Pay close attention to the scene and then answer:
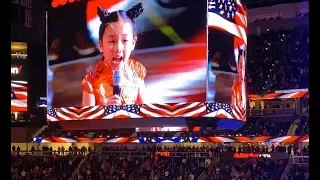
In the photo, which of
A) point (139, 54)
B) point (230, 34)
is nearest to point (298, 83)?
point (230, 34)

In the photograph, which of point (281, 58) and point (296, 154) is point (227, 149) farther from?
point (281, 58)

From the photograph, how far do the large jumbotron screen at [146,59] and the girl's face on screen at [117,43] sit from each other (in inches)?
1.1

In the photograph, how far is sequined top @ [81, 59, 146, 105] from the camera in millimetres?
15727

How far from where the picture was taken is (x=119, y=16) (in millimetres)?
15875

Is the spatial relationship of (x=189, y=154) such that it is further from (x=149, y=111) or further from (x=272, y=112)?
(x=272, y=112)

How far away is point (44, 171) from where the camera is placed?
19.1 m

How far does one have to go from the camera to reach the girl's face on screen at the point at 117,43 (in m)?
15.8

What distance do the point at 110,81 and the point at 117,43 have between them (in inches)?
45.1

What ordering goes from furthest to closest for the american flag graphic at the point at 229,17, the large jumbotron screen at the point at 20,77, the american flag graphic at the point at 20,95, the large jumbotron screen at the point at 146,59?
the large jumbotron screen at the point at 20,77 → the american flag graphic at the point at 20,95 → the large jumbotron screen at the point at 146,59 → the american flag graphic at the point at 229,17

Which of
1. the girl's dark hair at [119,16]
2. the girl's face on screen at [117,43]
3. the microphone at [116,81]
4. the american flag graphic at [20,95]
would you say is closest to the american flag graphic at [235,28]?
the girl's dark hair at [119,16]

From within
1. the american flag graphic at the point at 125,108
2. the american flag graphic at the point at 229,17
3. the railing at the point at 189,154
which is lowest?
the railing at the point at 189,154

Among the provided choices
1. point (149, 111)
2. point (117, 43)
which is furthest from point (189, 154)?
point (117, 43)

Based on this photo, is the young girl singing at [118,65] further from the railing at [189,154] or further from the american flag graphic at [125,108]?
the railing at [189,154]

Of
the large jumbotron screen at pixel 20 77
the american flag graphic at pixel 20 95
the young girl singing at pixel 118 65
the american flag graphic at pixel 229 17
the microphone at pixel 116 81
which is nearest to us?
the american flag graphic at pixel 229 17
